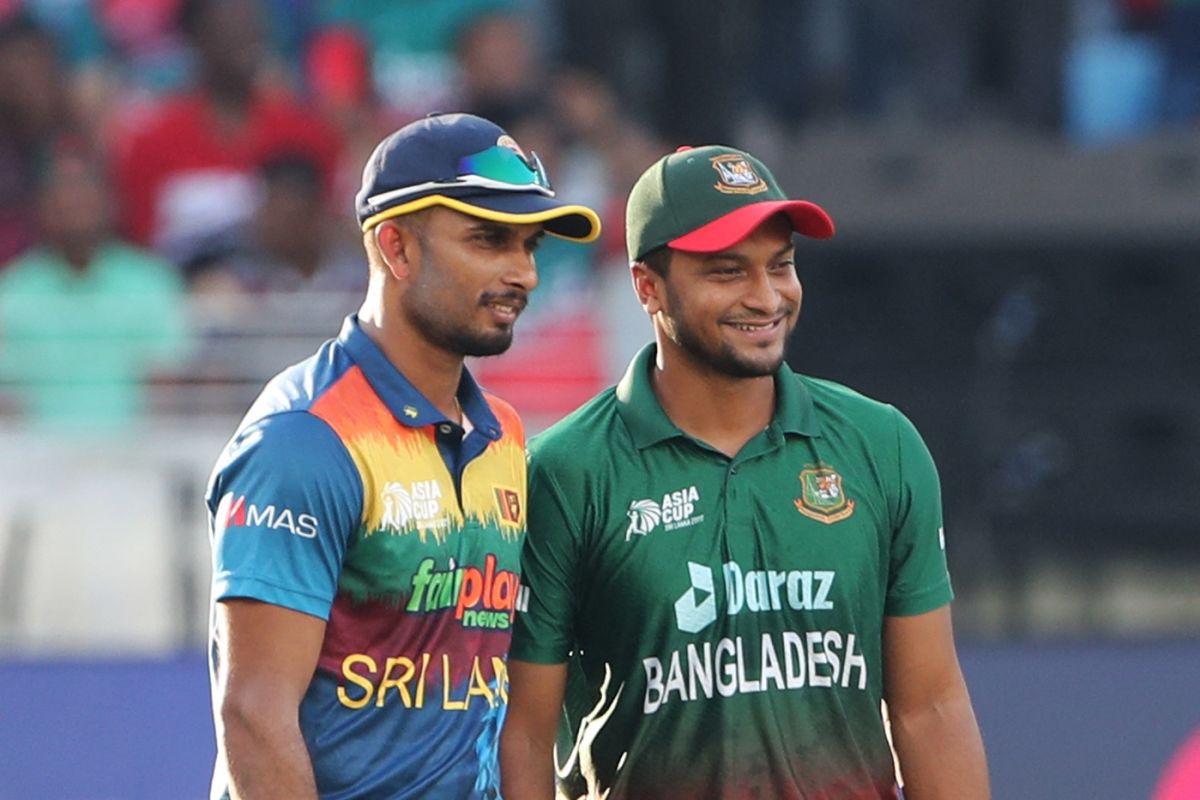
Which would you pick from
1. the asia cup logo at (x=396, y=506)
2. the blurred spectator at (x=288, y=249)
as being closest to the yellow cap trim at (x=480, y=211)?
the asia cup logo at (x=396, y=506)

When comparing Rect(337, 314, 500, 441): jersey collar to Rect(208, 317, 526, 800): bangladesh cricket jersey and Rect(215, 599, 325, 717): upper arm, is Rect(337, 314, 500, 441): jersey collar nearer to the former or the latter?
Rect(208, 317, 526, 800): bangladesh cricket jersey

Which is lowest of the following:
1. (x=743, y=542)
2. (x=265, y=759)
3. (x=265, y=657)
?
(x=265, y=759)

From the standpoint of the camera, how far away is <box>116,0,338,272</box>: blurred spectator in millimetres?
8406

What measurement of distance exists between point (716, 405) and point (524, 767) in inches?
28.2

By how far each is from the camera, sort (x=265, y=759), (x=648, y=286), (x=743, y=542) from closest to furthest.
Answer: (x=265, y=759)
(x=743, y=542)
(x=648, y=286)

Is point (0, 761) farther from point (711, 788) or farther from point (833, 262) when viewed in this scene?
point (711, 788)

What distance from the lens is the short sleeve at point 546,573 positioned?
151 inches

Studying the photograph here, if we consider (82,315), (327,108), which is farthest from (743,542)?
(327,108)

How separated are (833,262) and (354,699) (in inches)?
185

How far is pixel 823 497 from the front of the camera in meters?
3.83

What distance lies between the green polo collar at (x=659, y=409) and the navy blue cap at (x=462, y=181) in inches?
16.1

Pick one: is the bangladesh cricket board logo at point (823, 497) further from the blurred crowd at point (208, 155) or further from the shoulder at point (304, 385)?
the blurred crowd at point (208, 155)

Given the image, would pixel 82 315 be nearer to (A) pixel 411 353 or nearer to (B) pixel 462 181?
(A) pixel 411 353

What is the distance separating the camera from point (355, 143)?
879cm
